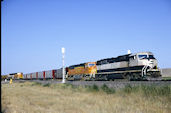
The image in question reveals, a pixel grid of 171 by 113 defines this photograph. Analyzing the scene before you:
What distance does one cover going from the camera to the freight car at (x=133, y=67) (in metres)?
22.5

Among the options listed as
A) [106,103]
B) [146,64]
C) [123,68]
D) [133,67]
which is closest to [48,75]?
[123,68]

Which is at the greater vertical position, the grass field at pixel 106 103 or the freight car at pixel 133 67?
the freight car at pixel 133 67

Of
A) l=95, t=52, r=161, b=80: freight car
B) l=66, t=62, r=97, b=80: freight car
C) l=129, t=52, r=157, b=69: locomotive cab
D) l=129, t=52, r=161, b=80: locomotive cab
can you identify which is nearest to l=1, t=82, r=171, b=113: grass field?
l=129, t=52, r=161, b=80: locomotive cab

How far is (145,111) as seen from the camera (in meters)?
8.05

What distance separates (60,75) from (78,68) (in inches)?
342

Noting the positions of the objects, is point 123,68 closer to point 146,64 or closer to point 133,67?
point 133,67

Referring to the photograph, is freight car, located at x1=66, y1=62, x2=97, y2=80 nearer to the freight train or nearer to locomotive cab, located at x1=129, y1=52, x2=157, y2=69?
the freight train

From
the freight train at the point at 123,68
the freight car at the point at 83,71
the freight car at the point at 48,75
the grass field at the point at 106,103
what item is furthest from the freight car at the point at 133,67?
the freight car at the point at 48,75

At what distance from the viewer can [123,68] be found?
26.8m

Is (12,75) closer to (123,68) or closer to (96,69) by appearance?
(96,69)

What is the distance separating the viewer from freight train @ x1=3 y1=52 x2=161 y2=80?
74.5 ft

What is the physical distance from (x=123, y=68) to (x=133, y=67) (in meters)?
2.24

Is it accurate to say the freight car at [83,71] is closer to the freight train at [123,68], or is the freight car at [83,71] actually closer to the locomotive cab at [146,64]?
the freight train at [123,68]

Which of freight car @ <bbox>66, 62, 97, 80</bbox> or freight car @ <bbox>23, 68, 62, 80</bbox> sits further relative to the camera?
freight car @ <bbox>23, 68, 62, 80</bbox>
